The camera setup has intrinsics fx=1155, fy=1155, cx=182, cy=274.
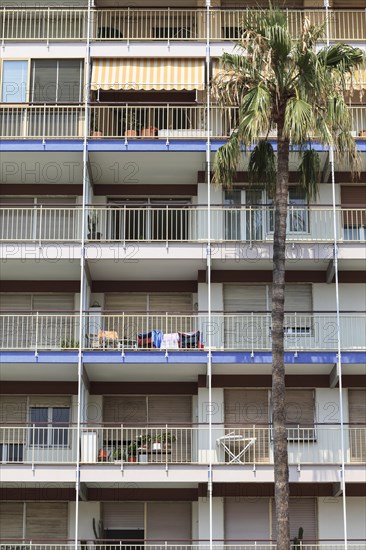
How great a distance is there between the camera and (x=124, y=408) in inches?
1302

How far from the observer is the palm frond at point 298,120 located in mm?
25656

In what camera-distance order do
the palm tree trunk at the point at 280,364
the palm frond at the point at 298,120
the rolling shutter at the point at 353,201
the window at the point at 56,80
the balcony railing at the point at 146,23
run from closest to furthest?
the palm tree trunk at the point at 280,364 → the palm frond at the point at 298,120 → the rolling shutter at the point at 353,201 → the window at the point at 56,80 → the balcony railing at the point at 146,23

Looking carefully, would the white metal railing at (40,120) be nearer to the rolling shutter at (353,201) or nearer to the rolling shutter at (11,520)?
the rolling shutter at (353,201)

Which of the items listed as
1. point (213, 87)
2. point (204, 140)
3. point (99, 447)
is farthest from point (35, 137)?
point (99, 447)

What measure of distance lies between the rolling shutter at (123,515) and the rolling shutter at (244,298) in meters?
6.31

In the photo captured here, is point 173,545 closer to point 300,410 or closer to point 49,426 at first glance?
point 49,426

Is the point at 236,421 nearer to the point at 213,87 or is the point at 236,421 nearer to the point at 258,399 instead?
the point at 258,399

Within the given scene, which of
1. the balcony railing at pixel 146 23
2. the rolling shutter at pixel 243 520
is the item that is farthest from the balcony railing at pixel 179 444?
the balcony railing at pixel 146 23

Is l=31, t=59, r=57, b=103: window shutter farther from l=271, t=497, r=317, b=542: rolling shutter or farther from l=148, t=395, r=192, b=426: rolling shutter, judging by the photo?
l=271, t=497, r=317, b=542: rolling shutter

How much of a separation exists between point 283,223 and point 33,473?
9.59 m

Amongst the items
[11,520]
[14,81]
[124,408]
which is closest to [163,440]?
[124,408]

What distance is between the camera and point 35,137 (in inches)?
1309

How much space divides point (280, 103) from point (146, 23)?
11575 millimetres

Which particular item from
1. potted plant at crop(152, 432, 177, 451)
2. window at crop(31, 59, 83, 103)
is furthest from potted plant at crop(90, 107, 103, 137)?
potted plant at crop(152, 432, 177, 451)
